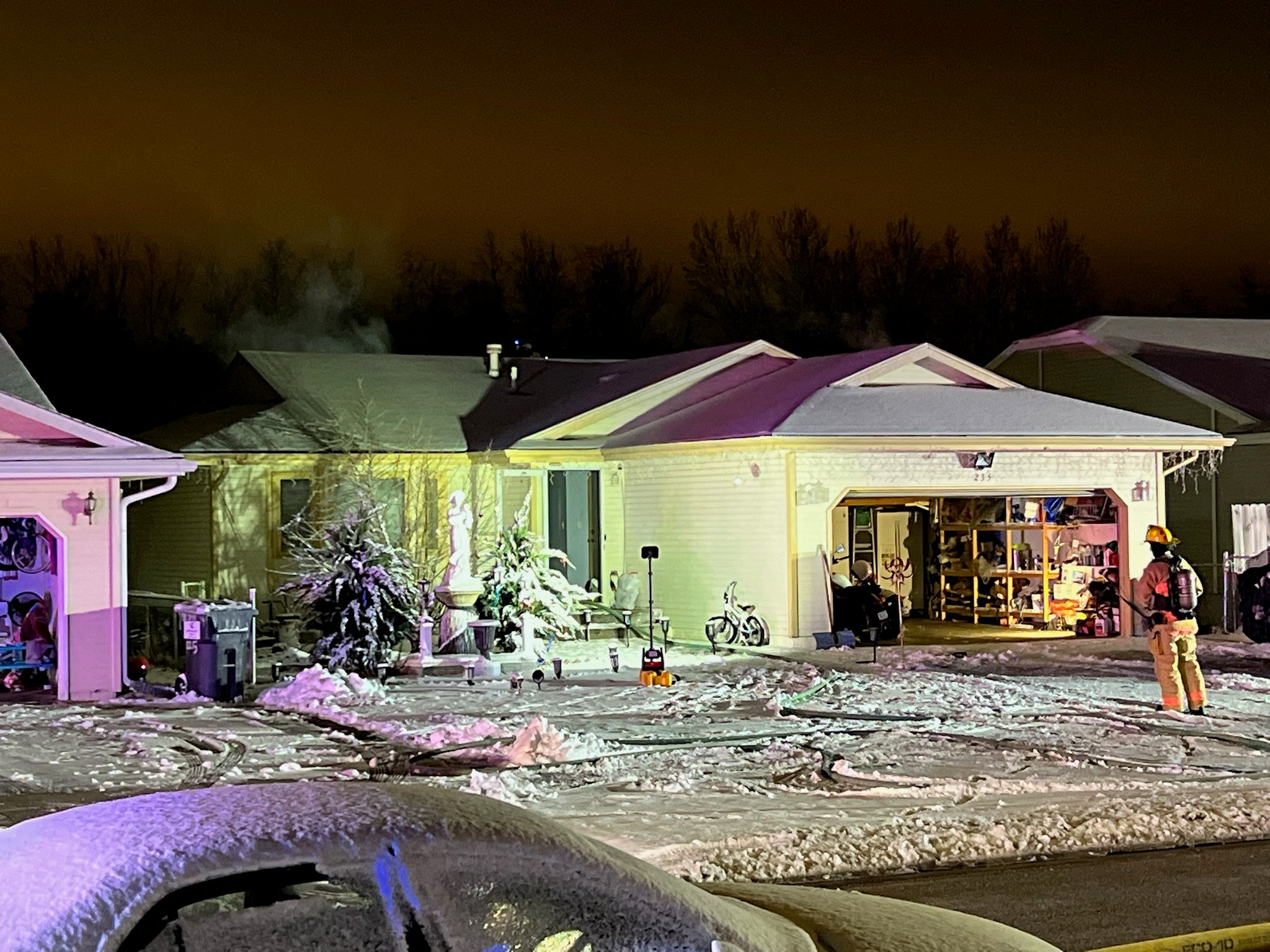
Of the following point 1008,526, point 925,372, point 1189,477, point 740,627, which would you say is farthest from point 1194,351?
point 740,627

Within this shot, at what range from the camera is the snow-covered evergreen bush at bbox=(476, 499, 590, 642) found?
807 inches

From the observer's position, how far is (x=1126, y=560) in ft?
74.6

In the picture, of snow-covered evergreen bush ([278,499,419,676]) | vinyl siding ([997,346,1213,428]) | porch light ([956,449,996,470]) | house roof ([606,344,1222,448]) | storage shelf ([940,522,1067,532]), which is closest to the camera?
A: snow-covered evergreen bush ([278,499,419,676])

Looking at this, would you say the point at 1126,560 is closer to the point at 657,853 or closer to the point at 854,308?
the point at 657,853

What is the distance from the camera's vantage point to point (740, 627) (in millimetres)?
20984

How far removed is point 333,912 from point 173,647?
60.5 ft

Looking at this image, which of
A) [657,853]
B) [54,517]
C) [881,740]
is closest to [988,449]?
[881,740]

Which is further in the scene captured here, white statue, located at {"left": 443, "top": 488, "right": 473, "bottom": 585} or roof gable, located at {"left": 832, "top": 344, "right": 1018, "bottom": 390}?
roof gable, located at {"left": 832, "top": 344, "right": 1018, "bottom": 390}

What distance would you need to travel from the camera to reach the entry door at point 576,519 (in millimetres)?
25562

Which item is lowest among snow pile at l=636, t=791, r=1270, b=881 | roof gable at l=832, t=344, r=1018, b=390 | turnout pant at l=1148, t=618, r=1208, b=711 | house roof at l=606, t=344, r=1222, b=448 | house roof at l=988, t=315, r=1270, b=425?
snow pile at l=636, t=791, r=1270, b=881

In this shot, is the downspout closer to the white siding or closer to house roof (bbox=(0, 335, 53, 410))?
house roof (bbox=(0, 335, 53, 410))

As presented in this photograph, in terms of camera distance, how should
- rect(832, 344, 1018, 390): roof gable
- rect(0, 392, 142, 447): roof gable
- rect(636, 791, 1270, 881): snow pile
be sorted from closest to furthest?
rect(636, 791, 1270, 881): snow pile < rect(0, 392, 142, 447): roof gable < rect(832, 344, 1018, 390): roof gable

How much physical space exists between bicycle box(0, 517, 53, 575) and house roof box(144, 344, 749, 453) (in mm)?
5679

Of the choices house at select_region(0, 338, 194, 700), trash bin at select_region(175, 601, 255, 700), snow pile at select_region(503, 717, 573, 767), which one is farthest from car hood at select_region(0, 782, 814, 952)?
house at select_region(0, 338, 194, 700)
